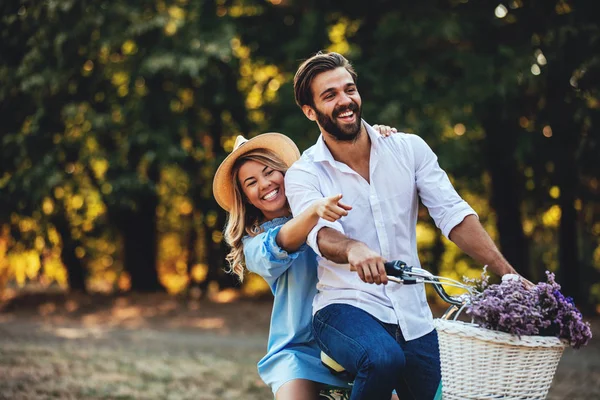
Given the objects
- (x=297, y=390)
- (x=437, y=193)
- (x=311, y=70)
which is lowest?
(x=297, y=390)

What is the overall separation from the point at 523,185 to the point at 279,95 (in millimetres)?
4599

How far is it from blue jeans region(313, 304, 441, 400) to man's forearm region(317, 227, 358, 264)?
313 mm

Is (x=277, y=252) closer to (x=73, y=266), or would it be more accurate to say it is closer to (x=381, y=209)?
(x=381, y=209)

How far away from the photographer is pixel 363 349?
3.35 meters

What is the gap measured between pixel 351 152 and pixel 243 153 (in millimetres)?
707

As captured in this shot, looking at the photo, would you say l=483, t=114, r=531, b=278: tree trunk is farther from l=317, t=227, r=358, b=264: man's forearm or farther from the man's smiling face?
l=317, t=227, r=358, b=264: man's forearm

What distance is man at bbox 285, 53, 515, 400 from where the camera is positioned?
11.8 feet

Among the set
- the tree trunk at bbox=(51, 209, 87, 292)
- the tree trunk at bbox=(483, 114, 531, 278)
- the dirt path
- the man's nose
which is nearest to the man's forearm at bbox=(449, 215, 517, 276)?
the man's nose

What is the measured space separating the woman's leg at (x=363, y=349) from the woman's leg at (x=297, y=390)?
25 cm

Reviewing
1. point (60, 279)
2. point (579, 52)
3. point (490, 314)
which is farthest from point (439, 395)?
point (60, 279)

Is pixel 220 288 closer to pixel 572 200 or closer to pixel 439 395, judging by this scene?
pixel 572 200

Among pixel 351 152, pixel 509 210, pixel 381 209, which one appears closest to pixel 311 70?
pixel 351 152

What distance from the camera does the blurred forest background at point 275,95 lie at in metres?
11.7

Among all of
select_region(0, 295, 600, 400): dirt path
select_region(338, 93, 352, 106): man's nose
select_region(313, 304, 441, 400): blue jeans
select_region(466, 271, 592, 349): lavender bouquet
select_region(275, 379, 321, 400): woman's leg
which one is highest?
select_region(338, 93, 352, 106): man's nose
